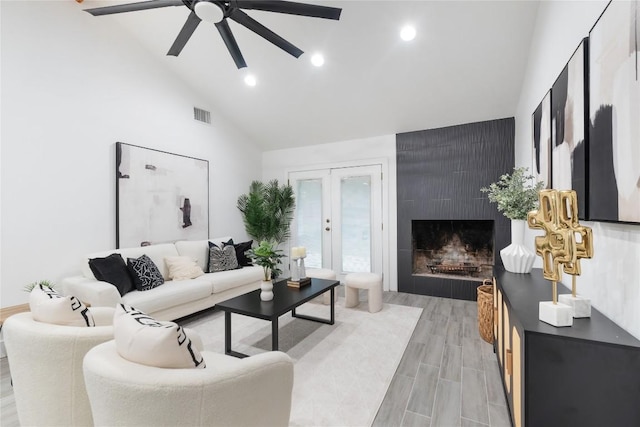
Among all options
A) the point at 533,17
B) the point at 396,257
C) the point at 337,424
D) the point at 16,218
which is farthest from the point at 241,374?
the point at 396,257

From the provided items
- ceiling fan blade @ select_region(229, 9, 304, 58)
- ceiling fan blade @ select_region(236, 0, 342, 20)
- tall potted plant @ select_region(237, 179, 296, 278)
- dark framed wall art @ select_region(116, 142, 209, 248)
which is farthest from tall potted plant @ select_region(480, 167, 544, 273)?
dark framed wall art @ select_region(116, 142, 209, 248)

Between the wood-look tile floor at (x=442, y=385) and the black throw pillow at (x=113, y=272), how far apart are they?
920 millimetres

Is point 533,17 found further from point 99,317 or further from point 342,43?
point 99,317

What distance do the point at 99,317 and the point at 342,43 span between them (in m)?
3.46

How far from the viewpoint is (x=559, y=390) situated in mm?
1120

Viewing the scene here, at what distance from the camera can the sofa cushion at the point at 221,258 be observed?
409 cm

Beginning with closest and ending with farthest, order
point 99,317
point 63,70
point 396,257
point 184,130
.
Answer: point 99,317 → point 63,70 → point 184,130 → point 396,257

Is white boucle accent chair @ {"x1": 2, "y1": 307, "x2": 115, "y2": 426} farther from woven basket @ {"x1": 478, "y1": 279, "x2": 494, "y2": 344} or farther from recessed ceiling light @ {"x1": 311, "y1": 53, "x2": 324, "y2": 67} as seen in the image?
recessed ceiling light @ {"x1": 311, "y1": 53, "x2": 324, "y2": 67}

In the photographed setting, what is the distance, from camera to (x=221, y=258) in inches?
163

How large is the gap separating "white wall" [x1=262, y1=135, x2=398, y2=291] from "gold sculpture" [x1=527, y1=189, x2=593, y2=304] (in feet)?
11.1

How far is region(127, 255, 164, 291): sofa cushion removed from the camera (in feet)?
10.4

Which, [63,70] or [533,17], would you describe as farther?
[63,70]

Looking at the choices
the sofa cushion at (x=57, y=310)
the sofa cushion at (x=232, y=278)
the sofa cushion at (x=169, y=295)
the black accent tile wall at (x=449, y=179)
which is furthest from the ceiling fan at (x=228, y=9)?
the black accent tile wall at (x=449, y=179)

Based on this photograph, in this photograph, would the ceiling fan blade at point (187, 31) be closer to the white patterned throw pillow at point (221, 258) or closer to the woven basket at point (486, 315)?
the white patterned throw pillow at point (221, 258)
